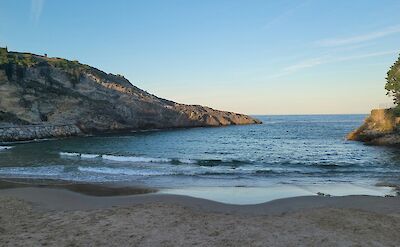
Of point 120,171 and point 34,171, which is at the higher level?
point 34,171

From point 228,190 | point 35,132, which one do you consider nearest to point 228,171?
point 228,190

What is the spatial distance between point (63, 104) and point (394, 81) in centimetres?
6784

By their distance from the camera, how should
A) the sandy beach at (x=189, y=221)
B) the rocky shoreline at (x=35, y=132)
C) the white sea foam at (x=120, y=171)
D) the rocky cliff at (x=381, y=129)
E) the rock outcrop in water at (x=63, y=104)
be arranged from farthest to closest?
the rock outcrop in water at (x=63, y=104) < the rocky shoreline at (x=35, y=132) < the rocky cliff at (x=381, y=129) < the white sea foam at (x=120, y=171) < the sandy beach at (x=189, y=221)

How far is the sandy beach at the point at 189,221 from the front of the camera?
11.4 metres

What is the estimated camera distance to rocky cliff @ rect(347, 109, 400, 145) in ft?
174

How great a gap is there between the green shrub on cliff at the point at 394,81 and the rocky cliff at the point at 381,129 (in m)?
2.92

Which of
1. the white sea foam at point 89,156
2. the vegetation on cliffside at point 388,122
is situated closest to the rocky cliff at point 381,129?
the vegetation on cliffside at point 388,122

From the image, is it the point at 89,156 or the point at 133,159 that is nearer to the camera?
the point at 133,159

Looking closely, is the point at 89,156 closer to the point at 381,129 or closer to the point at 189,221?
the point at 189,221

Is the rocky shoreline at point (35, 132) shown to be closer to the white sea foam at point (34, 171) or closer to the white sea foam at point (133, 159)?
the white sea foam at point (133, 159)

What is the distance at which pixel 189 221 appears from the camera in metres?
13.9

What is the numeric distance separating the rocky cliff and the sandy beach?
39.1 m

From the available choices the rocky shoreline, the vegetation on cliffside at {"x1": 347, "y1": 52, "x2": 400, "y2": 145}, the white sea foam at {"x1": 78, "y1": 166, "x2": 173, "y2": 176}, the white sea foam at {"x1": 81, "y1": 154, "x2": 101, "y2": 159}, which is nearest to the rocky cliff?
the vegetation on cliffside at {"x1": 347, "y1": 52, "x2": 400, "y2": 145}

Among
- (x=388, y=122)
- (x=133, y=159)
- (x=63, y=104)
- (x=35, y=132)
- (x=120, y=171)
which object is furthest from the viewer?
(x=63, y=104)
